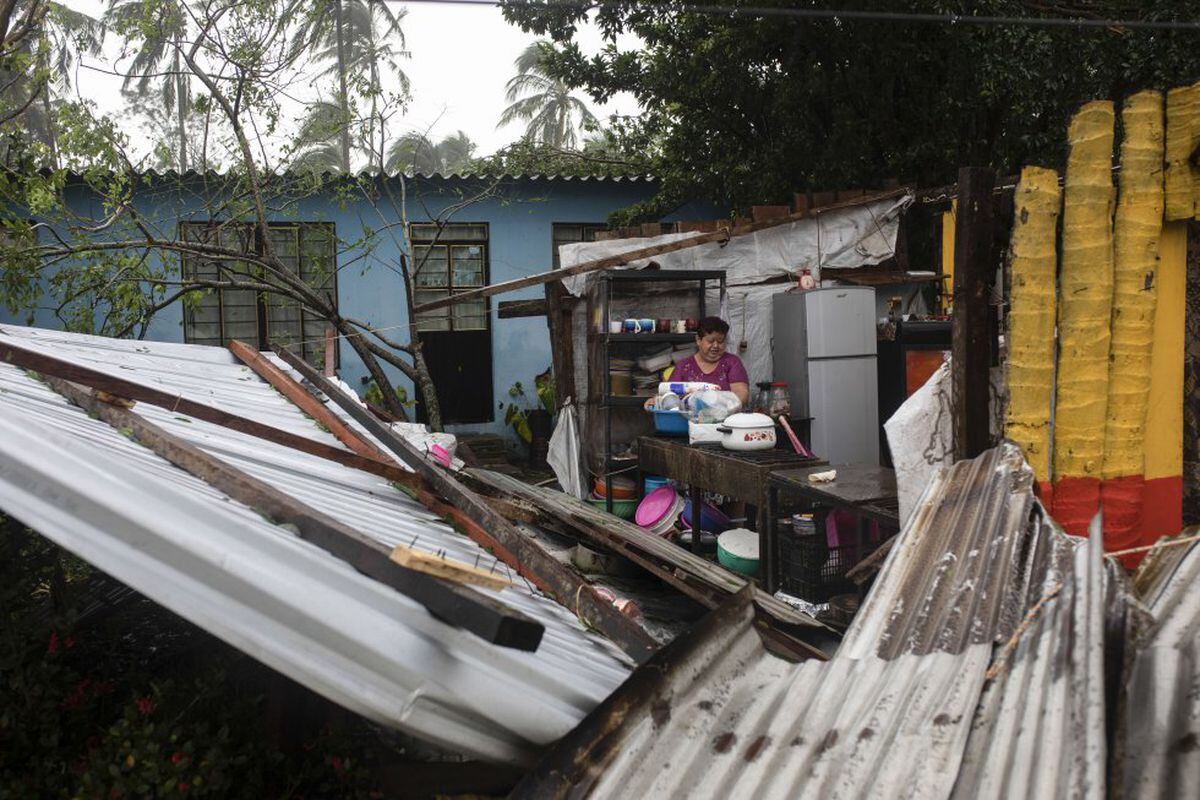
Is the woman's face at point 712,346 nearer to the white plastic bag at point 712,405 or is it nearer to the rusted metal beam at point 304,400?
the white plastic bag at point 712,405

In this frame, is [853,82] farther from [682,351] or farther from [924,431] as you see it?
[924,431]

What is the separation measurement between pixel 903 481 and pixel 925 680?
8.85 feet

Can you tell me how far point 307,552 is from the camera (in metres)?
1.81

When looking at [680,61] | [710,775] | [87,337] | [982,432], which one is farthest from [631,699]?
[680,61]

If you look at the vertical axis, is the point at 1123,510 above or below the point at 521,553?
below

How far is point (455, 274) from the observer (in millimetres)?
12898

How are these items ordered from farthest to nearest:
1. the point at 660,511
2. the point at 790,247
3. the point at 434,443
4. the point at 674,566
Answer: the point at 790,247
the point at 660,511
the point at 434,443
the point at 674,566

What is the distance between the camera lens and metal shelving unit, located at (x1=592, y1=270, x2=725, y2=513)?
8.70 m

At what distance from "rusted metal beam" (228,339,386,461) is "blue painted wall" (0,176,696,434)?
5.79m

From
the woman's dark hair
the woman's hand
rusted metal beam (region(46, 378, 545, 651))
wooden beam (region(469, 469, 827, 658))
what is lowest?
wooden beam (region(469, 469, 827, 658))

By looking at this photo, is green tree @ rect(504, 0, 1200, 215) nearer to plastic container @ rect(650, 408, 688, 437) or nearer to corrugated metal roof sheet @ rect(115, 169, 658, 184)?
corrugated metal roof sheet @ rect(115, 169, 658, 184)

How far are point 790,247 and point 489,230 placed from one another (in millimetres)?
5126

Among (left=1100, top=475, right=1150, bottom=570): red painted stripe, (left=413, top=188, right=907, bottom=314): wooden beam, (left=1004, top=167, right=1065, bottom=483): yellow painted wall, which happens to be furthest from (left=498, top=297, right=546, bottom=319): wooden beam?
(left=1100, top=475, right=1150, bottom=570): red painted stripe

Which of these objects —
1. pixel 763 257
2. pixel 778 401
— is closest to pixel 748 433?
Result: pixel 778 401
